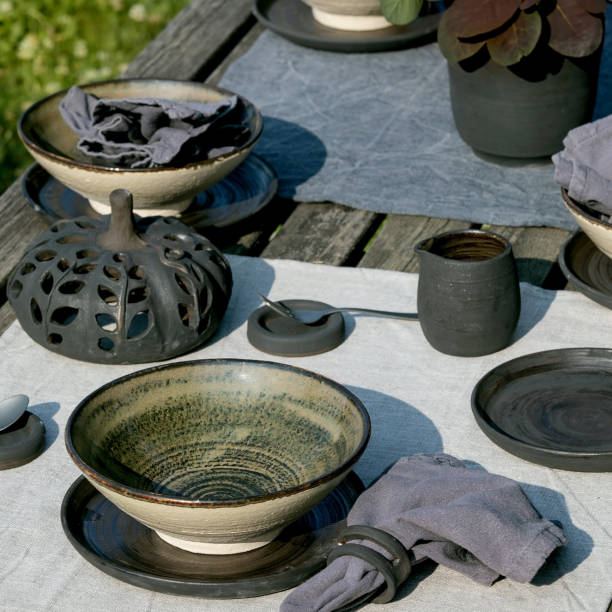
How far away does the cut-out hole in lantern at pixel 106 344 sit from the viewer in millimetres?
1503

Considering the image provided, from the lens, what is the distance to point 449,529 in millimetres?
1093

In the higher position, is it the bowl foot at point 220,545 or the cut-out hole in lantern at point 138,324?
the bowl foot at point 220,545

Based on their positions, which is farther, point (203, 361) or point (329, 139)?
point (329, 139)

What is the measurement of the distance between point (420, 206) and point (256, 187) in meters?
0.28

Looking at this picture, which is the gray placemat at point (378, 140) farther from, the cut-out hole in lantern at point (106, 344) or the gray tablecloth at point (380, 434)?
the cut-out hole in lantern at point (106, 344)

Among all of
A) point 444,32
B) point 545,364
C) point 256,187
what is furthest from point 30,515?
point 444,32

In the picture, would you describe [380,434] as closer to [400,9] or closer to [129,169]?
→ [129,169]

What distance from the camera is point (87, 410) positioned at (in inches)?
46.4

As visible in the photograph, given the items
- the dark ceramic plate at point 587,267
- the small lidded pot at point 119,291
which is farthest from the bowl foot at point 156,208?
the dark ceramic plate at point 587,267

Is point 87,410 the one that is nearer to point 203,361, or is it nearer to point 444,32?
point 203,361

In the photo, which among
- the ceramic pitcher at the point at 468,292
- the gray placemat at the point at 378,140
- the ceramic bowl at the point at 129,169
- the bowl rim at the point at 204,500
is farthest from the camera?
the gray placemat at the point at 378,140

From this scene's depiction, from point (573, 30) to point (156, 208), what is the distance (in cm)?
73

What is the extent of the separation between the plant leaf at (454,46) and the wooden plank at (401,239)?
0.27 m

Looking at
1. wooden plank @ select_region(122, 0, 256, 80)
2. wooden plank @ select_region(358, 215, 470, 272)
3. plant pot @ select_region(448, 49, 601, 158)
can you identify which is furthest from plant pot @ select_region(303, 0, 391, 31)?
wooden plank @ select_region(358, 215, 470, 272)
